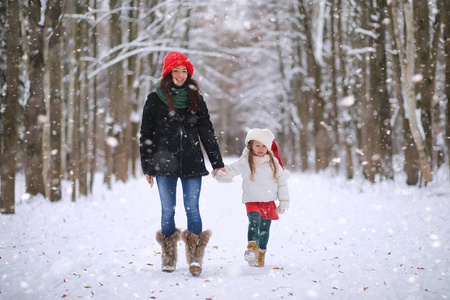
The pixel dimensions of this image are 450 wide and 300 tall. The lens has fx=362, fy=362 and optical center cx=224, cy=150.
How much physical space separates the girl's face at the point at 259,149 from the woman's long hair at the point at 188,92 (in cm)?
76

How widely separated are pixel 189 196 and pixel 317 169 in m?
15.6

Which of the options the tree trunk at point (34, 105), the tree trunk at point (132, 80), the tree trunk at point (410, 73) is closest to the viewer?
the tree trunk at point (34, 105)

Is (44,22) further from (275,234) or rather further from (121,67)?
(275,234)

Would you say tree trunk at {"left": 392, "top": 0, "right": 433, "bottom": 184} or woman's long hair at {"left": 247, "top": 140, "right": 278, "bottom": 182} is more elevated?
tree trunk at {"left": 392, "top": 0, "right": 433, "bottom": 184}

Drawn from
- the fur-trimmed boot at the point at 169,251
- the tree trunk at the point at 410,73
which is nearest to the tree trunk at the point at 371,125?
the tree trunk at the point at 410,73

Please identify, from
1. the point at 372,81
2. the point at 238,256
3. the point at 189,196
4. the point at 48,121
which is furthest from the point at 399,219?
the point at 48,121

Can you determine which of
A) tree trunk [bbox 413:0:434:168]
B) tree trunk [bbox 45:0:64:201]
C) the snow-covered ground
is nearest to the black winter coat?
the snow-covered ground

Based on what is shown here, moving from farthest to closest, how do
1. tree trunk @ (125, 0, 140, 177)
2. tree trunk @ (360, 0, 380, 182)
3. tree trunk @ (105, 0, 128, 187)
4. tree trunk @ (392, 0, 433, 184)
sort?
tree trunk @ (125, 0, 140, 177) < tree trunk @ (105, 0, 128, 187) < tree trunk @ (360, 0, 380, 182) < tree trunk @ (392, 0, 433, 184)

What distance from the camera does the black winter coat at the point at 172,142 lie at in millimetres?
3732

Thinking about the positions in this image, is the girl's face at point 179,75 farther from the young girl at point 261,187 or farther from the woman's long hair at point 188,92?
the young girl at point 261,187

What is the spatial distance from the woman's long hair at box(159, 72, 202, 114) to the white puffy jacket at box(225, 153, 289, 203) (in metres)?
0.78

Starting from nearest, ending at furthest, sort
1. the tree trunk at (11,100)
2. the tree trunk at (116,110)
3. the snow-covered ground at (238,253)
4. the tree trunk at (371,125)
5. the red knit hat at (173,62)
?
the snow-covered ground at (238,253) → the red knit hat at (173,62) → the tree trunk at (11,100) → the tree trunk at (371,125) → the tree trunk at (116,110)

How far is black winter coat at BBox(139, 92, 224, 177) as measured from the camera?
3732mm

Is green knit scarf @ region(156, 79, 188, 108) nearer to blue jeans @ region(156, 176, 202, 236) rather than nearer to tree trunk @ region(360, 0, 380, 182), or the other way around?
blue jeans @ region(156, 176, 202, 236)
